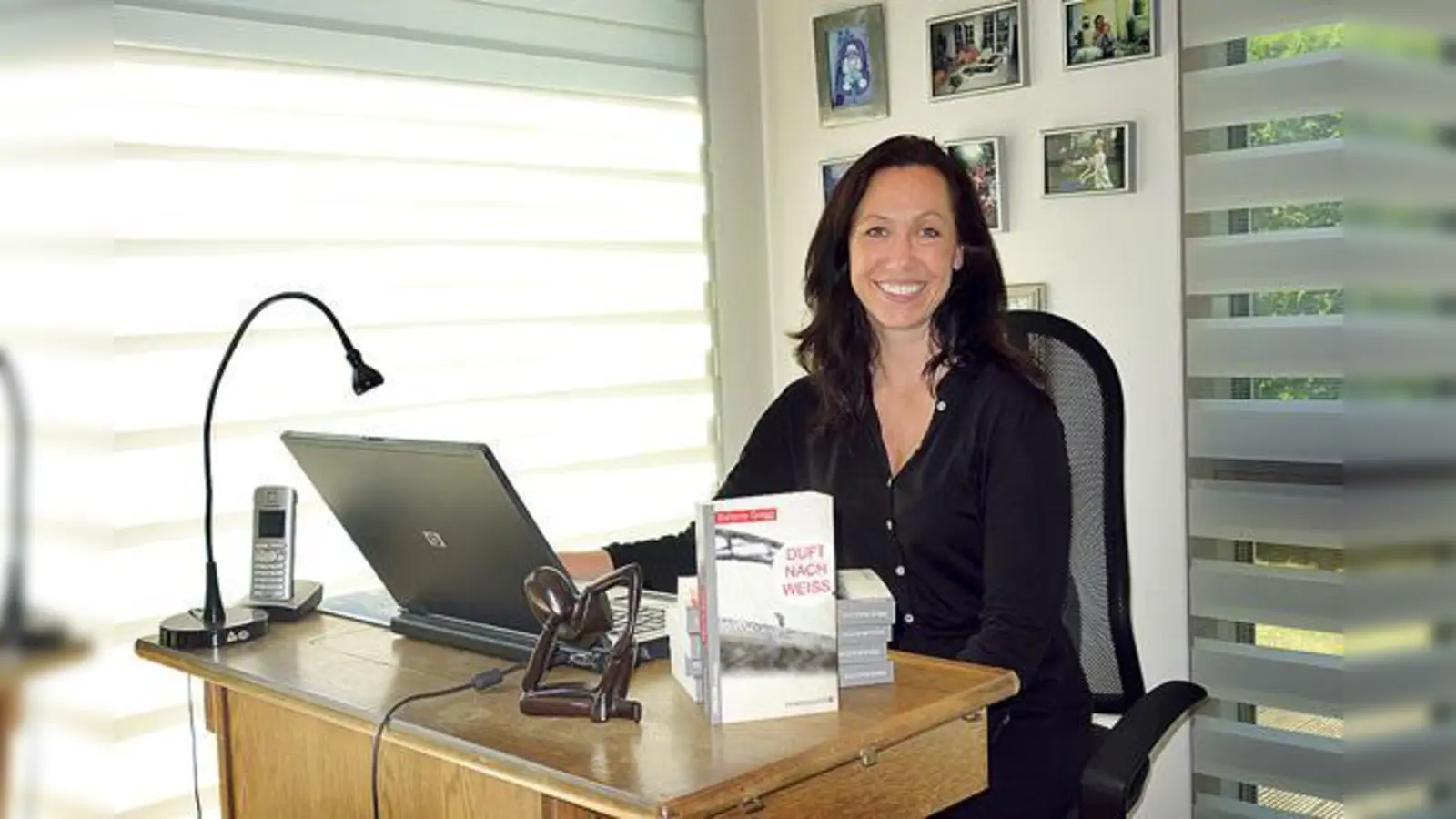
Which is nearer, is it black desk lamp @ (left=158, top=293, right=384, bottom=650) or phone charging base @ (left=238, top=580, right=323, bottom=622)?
black desk lamp @ (left=158, top=293, right=384, bottom=650)

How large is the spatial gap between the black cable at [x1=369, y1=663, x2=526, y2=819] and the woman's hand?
0.28 metres

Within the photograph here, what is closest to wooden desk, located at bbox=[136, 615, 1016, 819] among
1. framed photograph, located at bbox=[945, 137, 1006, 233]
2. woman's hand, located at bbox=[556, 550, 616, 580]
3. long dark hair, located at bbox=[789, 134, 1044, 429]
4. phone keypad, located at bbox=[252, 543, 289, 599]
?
phone keypad, located at bbox=[252, 543, 289, 599]

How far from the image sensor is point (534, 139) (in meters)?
2.73

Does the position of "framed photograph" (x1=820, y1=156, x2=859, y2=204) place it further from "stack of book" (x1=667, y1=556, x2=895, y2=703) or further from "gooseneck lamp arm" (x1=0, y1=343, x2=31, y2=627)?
"gooseneck lamp arm" (x1=0, y1=343, x2=31, y2=627)

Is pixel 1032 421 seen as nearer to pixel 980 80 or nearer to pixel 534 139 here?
pixel 980 80

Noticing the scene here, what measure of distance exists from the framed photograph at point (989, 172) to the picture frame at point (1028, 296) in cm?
13

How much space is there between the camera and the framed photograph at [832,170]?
120 inches

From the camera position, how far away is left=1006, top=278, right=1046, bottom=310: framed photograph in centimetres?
266

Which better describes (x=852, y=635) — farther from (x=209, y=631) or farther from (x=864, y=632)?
(x=209, y=631)

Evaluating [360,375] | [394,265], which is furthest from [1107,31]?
[360,375]

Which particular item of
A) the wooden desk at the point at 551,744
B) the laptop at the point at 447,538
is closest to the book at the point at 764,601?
the wooden desk at the point at 551,744

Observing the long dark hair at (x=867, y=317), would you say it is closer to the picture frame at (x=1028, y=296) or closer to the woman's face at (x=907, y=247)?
the woman's face at (x=907, y=247)

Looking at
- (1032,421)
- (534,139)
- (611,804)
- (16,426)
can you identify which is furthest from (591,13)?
(16,426)

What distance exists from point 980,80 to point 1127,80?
0.34 metres
